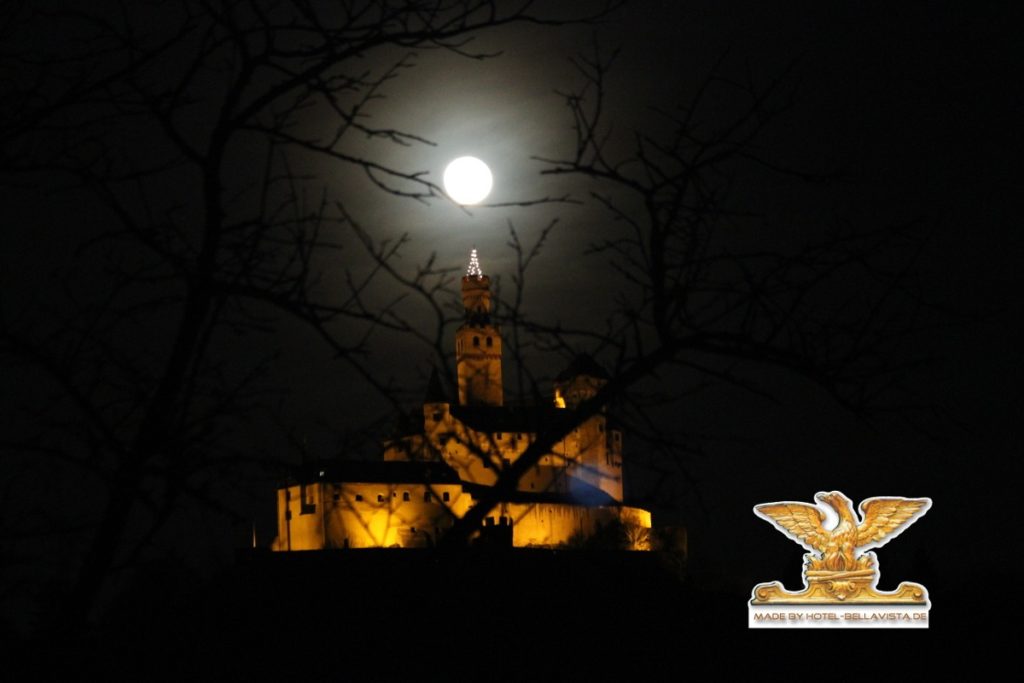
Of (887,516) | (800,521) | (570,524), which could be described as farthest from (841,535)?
(570,524)

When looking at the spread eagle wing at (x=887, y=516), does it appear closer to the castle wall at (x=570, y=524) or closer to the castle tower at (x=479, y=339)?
the castle tower at (x=479, y=339)

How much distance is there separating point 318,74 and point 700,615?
4216 cm

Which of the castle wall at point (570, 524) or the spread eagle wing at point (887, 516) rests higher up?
the castle wall at point (570, 524)

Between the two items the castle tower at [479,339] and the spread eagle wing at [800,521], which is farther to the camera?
the spread eagle wing at [800,521]

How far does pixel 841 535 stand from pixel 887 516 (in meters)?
2.26

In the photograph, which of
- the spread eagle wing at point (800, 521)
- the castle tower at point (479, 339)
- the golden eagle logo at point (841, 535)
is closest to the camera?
the castle tower at point (479, 339)

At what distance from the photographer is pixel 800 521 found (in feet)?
105

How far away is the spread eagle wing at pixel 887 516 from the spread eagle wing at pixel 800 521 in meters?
1.01

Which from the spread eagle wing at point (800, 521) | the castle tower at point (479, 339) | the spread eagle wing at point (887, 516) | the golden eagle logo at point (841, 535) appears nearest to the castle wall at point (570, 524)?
the golden eagle logo at point (841, 535)

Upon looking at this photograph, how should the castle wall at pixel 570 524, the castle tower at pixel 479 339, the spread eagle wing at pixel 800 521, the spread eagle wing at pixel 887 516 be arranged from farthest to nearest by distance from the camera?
the castle wall at pixel 570 524, the spread eagle wing at pixel 800 521, the spread eagle wing at pixel 887 516, the castle tower at pixel 479 339

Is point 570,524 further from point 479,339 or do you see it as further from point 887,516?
point 479,339

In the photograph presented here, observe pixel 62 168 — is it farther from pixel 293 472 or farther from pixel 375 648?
pixel 375 648

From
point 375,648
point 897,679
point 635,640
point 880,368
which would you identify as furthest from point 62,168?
point 635,640

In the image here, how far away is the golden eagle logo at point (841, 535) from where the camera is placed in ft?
99.3
